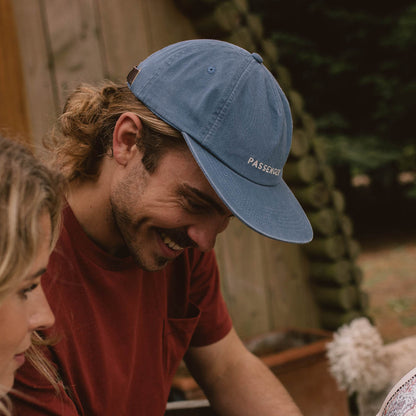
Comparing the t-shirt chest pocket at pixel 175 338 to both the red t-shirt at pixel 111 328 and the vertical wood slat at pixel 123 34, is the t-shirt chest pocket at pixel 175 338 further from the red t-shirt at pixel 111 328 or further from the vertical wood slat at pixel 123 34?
the vertical wood slat at pixel 123 34

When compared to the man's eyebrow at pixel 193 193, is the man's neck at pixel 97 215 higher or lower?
lower

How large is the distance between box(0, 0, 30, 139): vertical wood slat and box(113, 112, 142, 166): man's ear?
1.13 meters

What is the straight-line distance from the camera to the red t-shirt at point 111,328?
131 cm

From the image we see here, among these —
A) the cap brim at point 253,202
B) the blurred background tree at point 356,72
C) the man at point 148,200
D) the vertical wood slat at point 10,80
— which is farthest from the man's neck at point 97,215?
the blurred background tree at point 356,72

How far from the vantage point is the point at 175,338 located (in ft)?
5.45

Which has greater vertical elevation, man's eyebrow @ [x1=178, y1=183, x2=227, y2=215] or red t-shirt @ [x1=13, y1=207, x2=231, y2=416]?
man's eyebrow @ [x1=178, y1=183, x2=227, y2=215]

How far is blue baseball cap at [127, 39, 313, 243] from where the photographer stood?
1.26 m

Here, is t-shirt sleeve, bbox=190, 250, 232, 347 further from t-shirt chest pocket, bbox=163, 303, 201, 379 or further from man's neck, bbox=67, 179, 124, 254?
man's neck, bbox=67, 179, 124, 254

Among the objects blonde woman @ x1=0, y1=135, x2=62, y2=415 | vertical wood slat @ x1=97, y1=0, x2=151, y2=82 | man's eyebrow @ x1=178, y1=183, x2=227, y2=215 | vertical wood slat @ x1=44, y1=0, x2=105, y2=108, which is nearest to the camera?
blonde woman @ x1=0, y1=135, x2=62, y2=415

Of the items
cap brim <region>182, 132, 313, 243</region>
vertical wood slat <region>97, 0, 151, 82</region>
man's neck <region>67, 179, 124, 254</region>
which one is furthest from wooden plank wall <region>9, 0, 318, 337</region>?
cap brim <region>182, 132, 313, 243</region>

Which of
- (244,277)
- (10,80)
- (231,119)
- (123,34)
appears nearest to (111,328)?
(231,119)

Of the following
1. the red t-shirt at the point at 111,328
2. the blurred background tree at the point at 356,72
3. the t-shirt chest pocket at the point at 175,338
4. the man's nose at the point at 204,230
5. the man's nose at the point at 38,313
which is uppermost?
the man's nose at the point at 38,313

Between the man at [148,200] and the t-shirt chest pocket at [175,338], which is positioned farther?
the t-shirt chest pocket at [175,338]

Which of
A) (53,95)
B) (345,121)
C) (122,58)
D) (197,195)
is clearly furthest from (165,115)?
(345,121)
